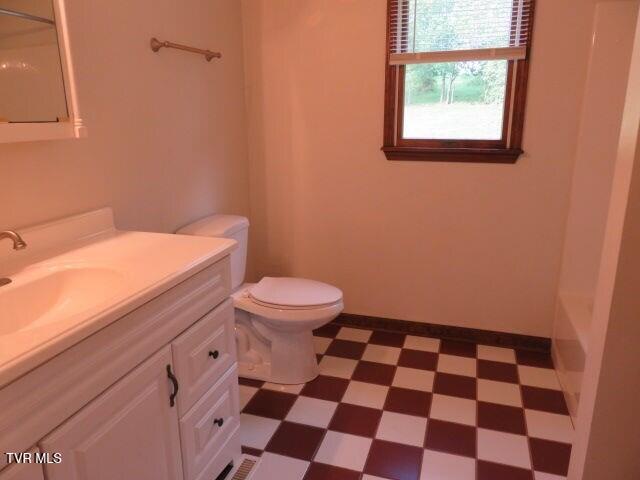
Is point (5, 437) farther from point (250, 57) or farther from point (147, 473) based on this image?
point (250, 57)

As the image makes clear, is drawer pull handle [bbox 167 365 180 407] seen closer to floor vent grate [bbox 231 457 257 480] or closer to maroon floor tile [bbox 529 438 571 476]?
floor vent grate [bbox 231 457 257 480]

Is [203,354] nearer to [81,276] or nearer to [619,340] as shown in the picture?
[81,276]

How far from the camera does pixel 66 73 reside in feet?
4.64

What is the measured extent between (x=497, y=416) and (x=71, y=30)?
7.15ft

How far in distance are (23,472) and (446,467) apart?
140 cm

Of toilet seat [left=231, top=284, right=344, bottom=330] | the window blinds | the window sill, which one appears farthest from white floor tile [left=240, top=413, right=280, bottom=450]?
the window blinds

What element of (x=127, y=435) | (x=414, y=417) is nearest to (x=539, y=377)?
(x=414, y=417)

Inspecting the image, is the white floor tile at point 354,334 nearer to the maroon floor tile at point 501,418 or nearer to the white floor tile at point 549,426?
the maroon floor tile at point 501,418

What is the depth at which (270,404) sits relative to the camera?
7.02ft

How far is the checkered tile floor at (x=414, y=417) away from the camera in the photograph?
176cm

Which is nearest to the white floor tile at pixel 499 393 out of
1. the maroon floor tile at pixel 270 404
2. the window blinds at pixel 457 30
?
the maroon floor tile at pixel 270 404

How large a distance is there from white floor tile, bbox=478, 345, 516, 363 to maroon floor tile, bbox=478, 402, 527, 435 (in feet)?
1.41

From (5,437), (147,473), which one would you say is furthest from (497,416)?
(5,437)

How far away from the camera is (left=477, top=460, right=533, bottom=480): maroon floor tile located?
1.71 meters
